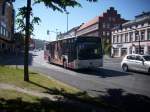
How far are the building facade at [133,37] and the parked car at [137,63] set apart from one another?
3065cm

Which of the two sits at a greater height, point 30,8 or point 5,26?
point 5,26

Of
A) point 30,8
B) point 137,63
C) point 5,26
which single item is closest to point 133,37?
point 5,26

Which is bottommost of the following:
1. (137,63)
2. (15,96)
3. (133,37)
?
(15,96)

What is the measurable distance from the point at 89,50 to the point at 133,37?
39.9 m

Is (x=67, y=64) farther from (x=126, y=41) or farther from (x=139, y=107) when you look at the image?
(x=126, y=41)

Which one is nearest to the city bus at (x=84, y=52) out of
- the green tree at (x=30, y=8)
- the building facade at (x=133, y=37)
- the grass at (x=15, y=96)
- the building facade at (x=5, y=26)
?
the green tree at (x=30, y=8)

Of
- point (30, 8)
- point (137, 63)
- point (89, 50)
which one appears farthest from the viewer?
point (89, 50)

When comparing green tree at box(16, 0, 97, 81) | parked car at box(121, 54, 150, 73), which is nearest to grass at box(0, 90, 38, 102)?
green tree at box(16, 0, 97, 81)

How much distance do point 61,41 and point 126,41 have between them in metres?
39.4

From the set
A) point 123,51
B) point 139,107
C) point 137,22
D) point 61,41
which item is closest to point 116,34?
point 123,51

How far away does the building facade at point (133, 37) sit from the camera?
56.5 metres

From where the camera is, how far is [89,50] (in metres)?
24.0

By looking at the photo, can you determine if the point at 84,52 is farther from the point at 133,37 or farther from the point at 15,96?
the point at 133,37

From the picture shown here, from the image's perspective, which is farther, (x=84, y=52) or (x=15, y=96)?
(x=84, y=52)
